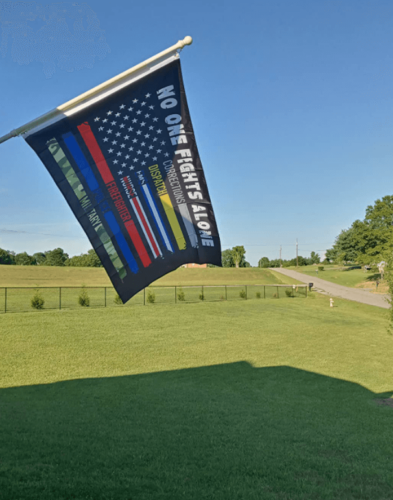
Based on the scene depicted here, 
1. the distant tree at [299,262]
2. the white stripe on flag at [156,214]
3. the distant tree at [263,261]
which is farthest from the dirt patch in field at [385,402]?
the distant tree at [263,261]

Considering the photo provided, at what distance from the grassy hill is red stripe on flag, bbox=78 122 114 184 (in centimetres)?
6161

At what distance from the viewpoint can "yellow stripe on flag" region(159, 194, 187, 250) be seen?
511cm

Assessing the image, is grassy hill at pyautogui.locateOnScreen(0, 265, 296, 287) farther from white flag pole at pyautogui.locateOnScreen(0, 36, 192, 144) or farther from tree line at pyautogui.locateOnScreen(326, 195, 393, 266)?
white flag pole at pyautogui.locateOnScreen(0, 36, 192, 144)

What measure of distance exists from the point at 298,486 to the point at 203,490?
127 cm

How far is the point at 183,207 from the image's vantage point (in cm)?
509

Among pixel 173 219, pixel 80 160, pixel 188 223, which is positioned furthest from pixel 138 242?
pixel 80 160

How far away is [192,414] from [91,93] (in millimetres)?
7027

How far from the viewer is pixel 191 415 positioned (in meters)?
8.88


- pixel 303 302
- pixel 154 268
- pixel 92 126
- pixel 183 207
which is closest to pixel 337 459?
pixel 154 268

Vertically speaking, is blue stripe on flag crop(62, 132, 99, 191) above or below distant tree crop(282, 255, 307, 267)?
below

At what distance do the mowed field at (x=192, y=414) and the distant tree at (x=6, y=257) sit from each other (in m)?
109

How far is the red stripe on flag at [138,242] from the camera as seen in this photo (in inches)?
199

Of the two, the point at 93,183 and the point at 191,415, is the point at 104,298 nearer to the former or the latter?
the point at 191,415

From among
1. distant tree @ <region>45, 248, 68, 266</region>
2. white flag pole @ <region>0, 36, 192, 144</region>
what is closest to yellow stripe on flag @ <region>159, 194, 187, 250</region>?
white flag pole @ <region>0, 36, 192, 144</region>
